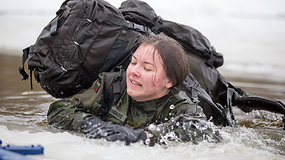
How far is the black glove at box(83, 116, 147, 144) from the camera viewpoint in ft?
9.92

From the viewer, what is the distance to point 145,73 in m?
3.28

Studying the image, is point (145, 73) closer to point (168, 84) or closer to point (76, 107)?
point (168, 84)

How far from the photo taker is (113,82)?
11.6 ft

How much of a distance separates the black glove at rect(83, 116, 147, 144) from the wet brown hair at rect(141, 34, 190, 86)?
22.9 inches

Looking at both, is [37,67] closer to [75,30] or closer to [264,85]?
[75,30]

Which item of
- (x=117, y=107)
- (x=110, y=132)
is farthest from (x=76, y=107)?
(x=110, y=132)

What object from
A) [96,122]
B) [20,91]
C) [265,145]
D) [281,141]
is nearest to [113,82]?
[96,122]

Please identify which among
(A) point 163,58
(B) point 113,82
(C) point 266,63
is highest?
(A) point 163,58

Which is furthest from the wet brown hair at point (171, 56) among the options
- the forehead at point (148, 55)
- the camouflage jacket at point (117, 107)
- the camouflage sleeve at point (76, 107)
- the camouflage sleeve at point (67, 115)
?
the camouflage sleeve at point (67, 115)

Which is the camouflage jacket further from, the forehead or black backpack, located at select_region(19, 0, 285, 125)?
the forehead

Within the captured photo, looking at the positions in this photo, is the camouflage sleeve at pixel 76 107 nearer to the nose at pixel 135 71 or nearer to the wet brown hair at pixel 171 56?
the nose at pixel 135 71

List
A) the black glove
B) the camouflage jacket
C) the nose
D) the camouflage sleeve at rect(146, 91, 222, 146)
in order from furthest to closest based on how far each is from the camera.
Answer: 1. the camouflage jacket
2. the nose
3. the camouflage sleeve at rect(146, 91, 222, 146)
4. the black glove

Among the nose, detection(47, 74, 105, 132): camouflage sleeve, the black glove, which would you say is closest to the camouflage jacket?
detection(47, 74, 105, 132): camouflage sleeve

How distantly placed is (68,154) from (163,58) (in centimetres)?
111
